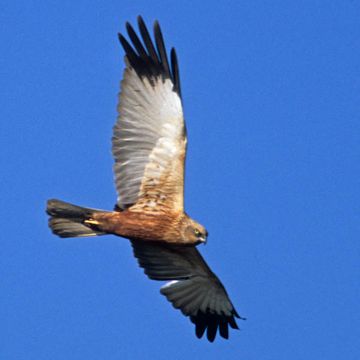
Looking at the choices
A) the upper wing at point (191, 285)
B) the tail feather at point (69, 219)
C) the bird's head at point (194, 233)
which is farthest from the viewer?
the upper wing at point (191, 285)

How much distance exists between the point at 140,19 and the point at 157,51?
47 cm

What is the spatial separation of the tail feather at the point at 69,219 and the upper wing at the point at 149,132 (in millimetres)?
473

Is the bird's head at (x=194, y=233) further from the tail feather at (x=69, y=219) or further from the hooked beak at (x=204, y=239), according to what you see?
the tail feather at (x=69, y=219)

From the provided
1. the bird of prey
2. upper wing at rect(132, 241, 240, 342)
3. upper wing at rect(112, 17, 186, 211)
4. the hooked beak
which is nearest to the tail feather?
the bird of prey

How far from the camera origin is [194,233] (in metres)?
12.2

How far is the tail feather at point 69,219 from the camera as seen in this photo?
40.9ft

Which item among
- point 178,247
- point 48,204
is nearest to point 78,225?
point 48,204

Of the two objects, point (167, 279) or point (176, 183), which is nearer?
point (176, 183)

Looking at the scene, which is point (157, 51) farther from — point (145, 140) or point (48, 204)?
point (48, 204)

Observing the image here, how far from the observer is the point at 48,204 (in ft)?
41.0

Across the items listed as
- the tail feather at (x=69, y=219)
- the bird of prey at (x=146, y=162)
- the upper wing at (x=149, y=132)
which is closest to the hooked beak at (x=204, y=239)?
the bird of prey at (x=146, y=162)

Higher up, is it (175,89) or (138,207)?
(175,89)

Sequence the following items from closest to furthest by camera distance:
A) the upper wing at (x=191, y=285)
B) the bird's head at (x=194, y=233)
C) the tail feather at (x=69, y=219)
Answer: the bird's head at (x=194, y=233)
the tail feather at (x=69, y=219)
the upper wing at (x=191, y=285)

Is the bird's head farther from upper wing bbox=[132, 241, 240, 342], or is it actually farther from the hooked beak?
upper wing bbox=[132, 241, 240, 342]
